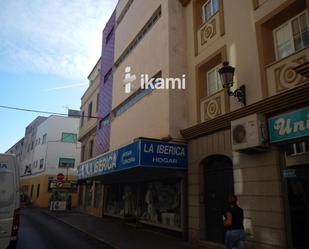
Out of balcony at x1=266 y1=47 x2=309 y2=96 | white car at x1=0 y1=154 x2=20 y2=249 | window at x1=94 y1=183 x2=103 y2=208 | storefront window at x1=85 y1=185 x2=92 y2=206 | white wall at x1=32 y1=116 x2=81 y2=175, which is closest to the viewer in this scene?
white car at x1=0 y1=154 x2=20 y2=249

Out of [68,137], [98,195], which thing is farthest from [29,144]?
[98,195]

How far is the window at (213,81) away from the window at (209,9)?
74.3 inches

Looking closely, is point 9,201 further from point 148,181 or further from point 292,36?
point 148,181

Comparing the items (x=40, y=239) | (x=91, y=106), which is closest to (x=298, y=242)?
(x=40, y=239)

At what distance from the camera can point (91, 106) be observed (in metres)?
26.4

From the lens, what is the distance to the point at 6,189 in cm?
688

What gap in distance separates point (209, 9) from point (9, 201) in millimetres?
9164

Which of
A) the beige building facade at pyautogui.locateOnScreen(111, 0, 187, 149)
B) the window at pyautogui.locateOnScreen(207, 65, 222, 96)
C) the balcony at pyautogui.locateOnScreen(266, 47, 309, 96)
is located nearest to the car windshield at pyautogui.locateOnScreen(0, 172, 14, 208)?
the beige building facade at pyautogui.locateOnScreen(111, 0, 187, 149)

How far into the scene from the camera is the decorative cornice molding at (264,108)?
6.80 metres

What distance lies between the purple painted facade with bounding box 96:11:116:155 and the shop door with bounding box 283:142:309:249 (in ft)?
42.9

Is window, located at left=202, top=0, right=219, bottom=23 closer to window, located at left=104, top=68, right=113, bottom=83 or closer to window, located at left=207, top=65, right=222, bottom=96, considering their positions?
window, located at left=207, top=65, right=222, bottom=96

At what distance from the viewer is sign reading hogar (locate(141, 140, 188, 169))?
10.3 m

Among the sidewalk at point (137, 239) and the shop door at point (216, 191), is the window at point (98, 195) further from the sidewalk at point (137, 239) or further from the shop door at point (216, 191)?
the shop door at point (216, 191)

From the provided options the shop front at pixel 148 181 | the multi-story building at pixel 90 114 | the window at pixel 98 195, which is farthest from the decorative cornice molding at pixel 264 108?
the multi-story building at pixel 90 114
